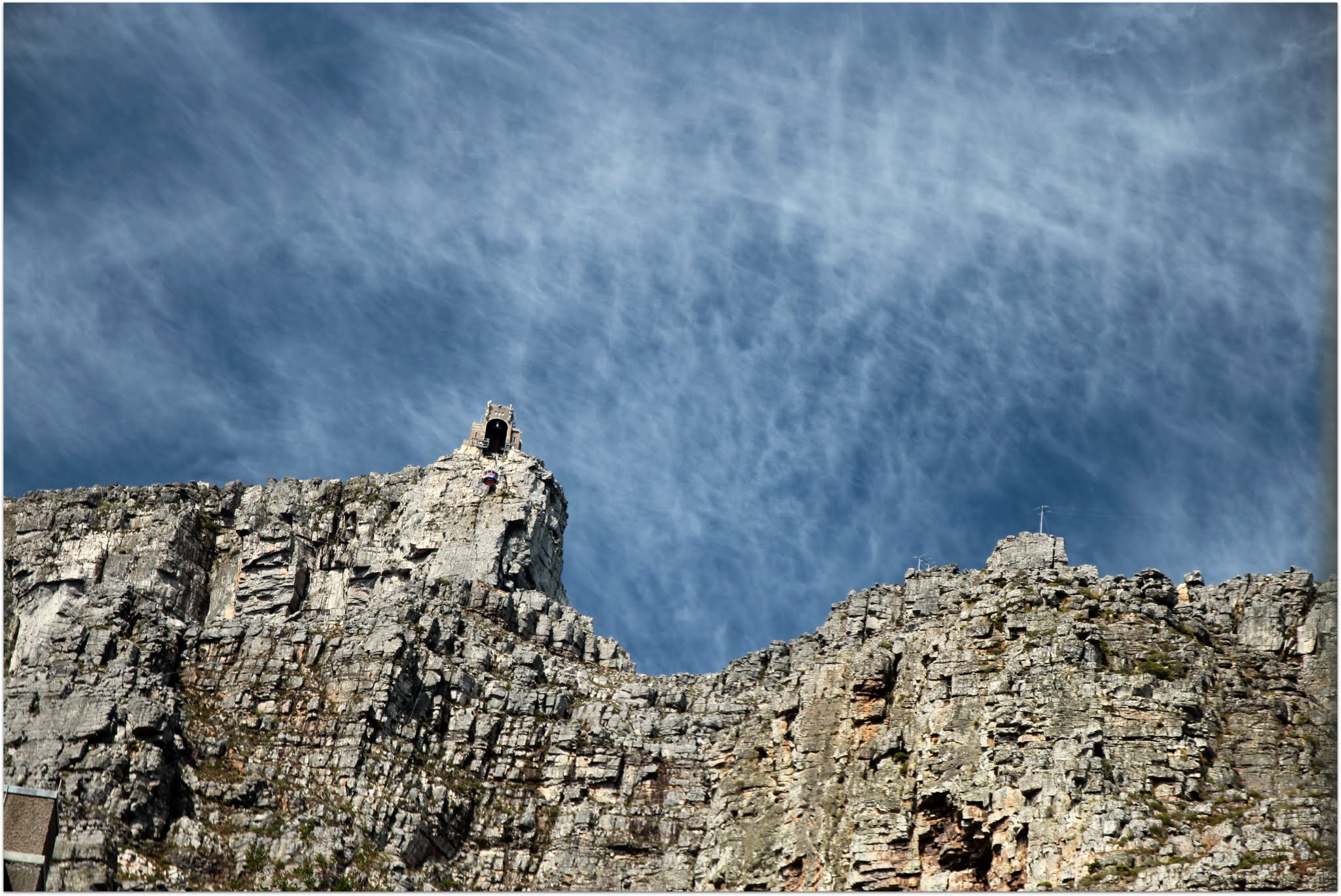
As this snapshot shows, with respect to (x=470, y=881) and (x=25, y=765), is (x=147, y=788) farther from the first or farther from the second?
(x=470, y=881)

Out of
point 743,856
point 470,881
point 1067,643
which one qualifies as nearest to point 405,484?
point 470,881

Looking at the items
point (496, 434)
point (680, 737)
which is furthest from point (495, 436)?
point (680, 737)

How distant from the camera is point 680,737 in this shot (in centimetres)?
12938

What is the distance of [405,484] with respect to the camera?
168 metres

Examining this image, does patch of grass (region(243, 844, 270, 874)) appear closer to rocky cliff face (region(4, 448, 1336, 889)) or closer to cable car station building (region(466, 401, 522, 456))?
rocky cliff face (region(4, 448, 1336, 889))

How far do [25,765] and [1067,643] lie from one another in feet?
206

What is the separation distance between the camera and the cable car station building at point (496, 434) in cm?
17000

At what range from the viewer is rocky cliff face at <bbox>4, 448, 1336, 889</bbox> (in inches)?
3792

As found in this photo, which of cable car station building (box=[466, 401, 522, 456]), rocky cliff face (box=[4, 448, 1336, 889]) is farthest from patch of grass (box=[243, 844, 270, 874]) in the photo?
cable car station building (box=[466, 401, 522, 456])

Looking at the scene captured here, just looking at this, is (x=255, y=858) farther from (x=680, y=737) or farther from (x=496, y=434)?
(x=496, y=434)

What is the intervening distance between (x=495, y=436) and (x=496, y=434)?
31 cm

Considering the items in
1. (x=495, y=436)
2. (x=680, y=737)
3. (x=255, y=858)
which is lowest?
(x=255, y=858)

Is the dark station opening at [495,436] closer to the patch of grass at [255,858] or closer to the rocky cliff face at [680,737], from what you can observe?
the rocky cliff face at [680,737]

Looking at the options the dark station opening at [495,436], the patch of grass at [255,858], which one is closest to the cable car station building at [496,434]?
the dark station opening at [495,436]
